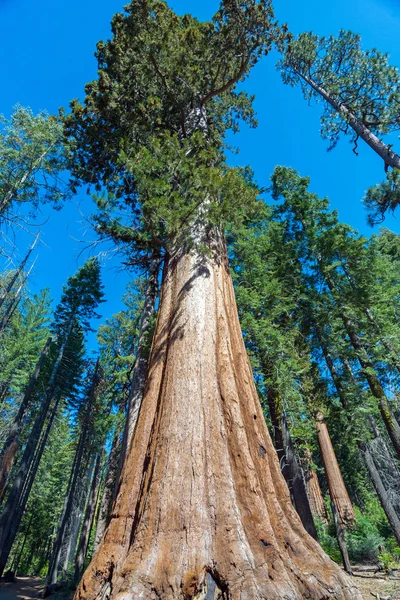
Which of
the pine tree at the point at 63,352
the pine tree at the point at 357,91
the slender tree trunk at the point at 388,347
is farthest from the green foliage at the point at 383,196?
the pine tree at the point at 63,352

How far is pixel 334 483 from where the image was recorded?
33.4 feet

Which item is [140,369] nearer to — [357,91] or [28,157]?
[28,157]

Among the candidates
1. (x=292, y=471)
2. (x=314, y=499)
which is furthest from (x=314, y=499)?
(x=292, y=471)

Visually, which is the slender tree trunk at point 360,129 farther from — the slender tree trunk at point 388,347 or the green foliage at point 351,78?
the slender tree trunk at point 388,347

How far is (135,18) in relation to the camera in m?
8.28

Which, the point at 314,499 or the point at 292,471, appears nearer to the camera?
the point at 292,471

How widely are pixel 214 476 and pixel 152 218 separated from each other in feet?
12.3

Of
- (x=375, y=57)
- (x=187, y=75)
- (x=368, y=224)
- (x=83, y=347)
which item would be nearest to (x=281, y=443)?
(x=187, y=75)

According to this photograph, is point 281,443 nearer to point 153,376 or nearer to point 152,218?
point 153,376

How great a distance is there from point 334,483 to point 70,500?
14664mm

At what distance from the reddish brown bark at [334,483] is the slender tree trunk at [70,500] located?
545 inches

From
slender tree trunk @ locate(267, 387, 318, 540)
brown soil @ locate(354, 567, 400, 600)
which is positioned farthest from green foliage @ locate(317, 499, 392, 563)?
brown soil @ locate(354, 567, 400, 600)

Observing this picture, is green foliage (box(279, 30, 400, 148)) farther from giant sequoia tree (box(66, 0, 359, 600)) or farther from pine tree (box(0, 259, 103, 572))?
pine tree (box(0, 259, 103, 572))

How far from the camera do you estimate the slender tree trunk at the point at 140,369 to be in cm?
593
